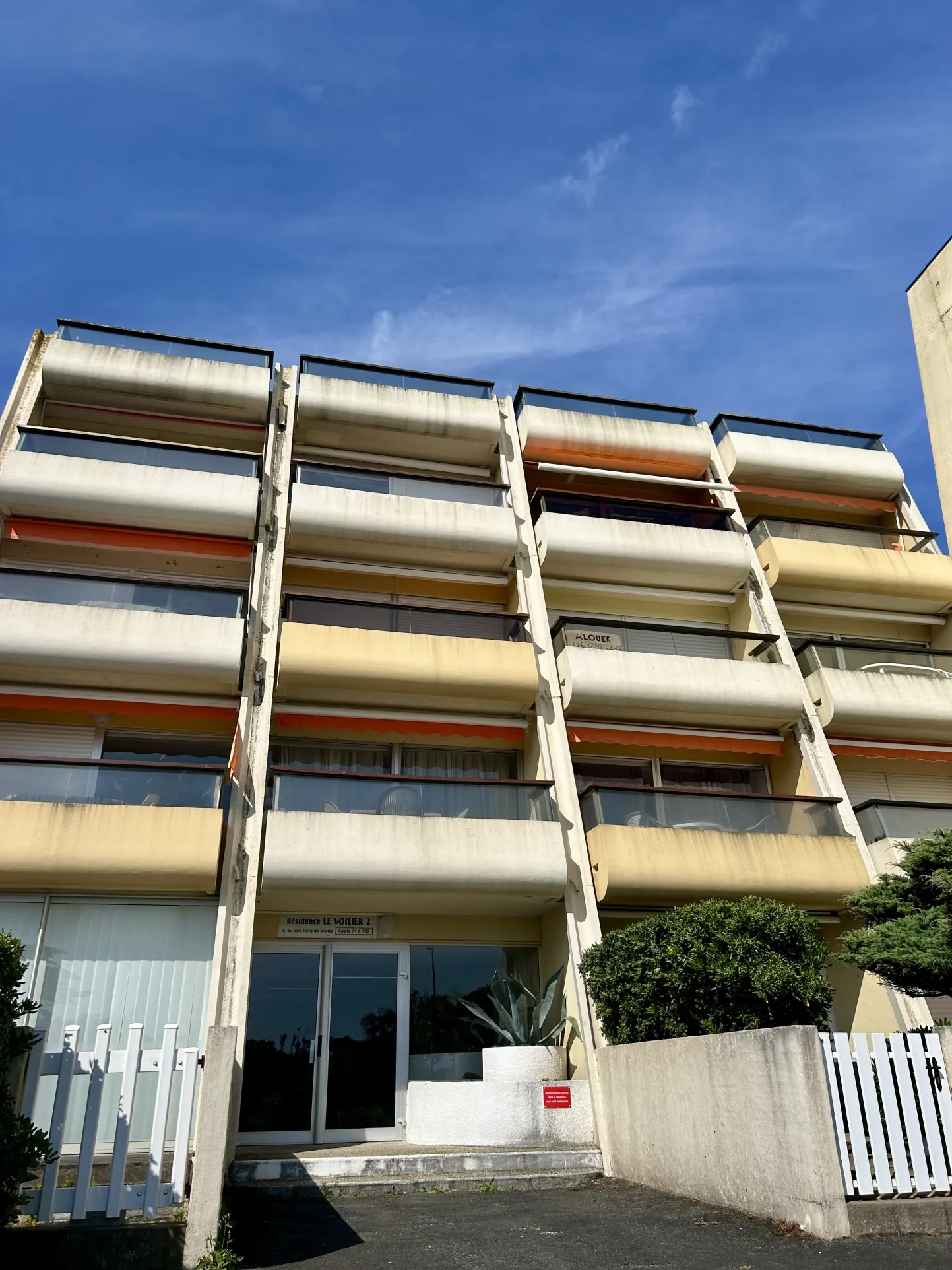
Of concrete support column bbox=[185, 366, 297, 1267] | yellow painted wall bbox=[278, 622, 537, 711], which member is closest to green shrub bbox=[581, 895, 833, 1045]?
concrete support column bbox=[185, 366, 297, 1267]

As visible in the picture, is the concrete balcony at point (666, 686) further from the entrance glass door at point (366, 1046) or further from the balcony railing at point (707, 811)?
the entrance glass door at point (366, 1046)

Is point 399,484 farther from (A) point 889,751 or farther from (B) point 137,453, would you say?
(A) point 889,751

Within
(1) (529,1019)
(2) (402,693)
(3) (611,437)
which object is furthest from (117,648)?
(3) (611,437)

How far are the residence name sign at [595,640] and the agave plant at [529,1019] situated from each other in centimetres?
597

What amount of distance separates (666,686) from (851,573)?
17.7 feet

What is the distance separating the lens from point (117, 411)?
18.6 meters

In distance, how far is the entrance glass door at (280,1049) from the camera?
13055 millimetres

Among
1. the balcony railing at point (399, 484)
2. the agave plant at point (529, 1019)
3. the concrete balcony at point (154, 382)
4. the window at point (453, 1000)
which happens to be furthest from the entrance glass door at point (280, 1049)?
the concrete balcony at point (154, 382)

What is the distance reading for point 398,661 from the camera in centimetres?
1589

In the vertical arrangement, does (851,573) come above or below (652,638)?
above

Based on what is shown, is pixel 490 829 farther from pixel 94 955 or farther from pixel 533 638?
pixel 94 955

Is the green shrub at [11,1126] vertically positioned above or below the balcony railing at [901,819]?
below

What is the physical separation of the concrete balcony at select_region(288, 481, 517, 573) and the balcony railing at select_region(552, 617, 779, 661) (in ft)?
7.48

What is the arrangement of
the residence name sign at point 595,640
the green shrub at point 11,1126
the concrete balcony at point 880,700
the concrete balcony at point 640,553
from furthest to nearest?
the concrete balcony at point 640,553 → the residence name sign at point 595,640 → the concrete balcony at point 880,700 → the green shrub at point 11,1126
